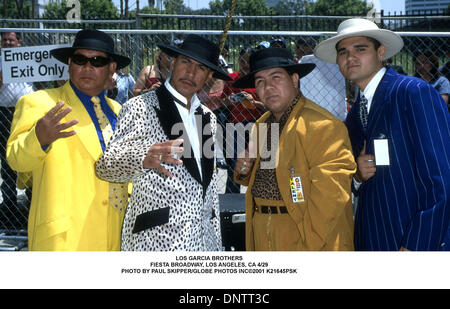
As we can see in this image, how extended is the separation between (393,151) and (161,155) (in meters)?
1.32

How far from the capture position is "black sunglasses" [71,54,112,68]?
2879 millimetres

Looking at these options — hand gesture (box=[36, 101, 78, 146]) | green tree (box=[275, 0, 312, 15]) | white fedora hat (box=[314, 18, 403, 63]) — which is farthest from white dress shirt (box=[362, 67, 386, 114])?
green tree (box=[275, 0, 312, 15])

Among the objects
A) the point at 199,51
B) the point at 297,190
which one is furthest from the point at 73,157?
the point at 297,190

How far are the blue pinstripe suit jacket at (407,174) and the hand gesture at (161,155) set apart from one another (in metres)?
1.18

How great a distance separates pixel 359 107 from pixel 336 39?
1.55 feet

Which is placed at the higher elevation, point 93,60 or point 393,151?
point 93,60

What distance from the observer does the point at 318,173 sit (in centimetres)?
259

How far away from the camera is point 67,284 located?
2.35 metres

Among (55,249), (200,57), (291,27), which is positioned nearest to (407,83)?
(200,57)

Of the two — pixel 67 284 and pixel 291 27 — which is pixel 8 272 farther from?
pixel 291 27

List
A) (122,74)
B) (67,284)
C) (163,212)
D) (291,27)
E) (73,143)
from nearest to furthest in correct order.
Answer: (67,284) < (163,212) < (73,143) < (122,74) < (291,27)

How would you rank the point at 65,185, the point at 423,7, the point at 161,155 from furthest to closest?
the point at 423,7, the point at 65,185, the point at 161,155

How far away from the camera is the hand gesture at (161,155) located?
2381 millimetres

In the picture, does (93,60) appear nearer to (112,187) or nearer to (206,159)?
(112,187)
